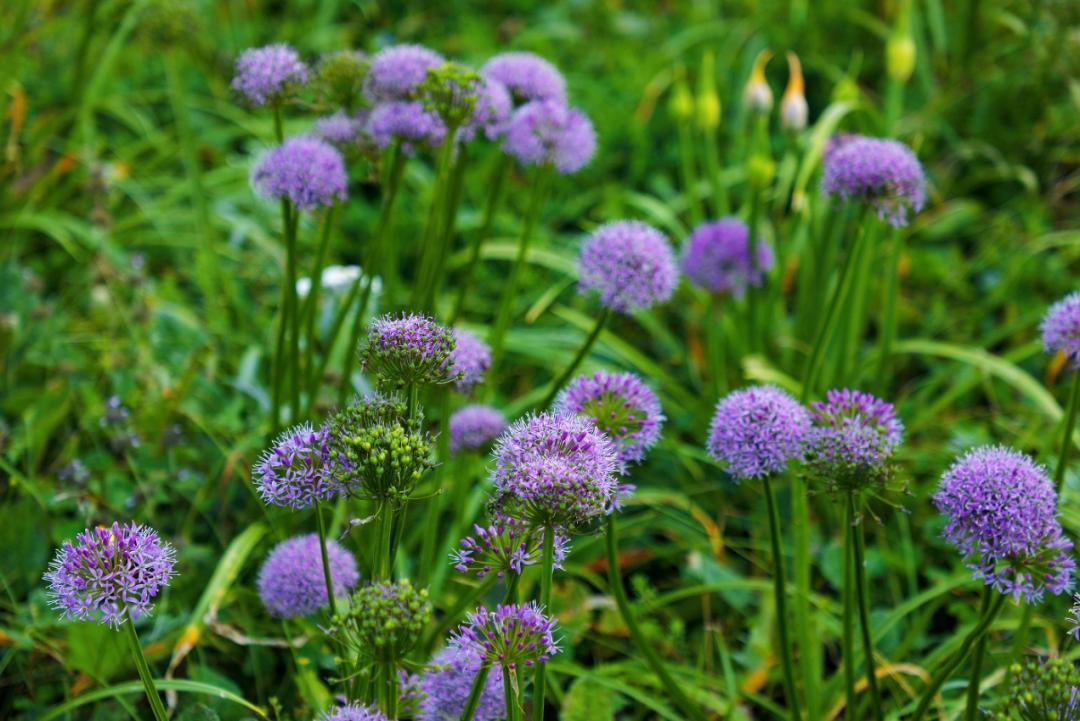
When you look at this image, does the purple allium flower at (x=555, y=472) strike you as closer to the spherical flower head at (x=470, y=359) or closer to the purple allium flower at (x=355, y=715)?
the purple allium flower at (x=355, y=715)

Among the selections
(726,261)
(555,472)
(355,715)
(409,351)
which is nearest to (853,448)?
(555,472)

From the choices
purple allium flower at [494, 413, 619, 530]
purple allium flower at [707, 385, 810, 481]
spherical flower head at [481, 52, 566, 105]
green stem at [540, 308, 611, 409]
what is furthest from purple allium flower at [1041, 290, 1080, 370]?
spherical flower head at [481, 52, 566, 105]

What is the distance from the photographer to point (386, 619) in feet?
4.36

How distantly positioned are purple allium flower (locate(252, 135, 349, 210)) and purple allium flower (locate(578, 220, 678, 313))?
0.54 m

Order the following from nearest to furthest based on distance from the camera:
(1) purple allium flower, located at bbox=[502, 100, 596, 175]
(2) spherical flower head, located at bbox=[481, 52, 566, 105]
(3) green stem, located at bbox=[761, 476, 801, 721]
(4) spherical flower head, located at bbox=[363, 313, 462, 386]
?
(4) spherical flower head, located at bbox=[363, 313, 462, 386] < (3) green stem, located at bbox=[761, 476, 801, 721] < (1) purple allium flower, located at bbox=[502, 100, 596, 175] < (2) spherical flower head, located at bbox=[481, 52, 566, 105]

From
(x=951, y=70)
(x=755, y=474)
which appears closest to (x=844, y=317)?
(x=755, y=474)

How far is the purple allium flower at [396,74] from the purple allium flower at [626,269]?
1.73 ft

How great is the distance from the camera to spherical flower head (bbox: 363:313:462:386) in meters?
1.47

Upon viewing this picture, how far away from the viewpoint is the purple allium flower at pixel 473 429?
237 cm

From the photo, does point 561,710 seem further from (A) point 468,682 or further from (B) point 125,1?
(B) point 125,1

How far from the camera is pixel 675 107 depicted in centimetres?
365

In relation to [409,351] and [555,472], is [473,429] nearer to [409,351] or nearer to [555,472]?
[409,351]

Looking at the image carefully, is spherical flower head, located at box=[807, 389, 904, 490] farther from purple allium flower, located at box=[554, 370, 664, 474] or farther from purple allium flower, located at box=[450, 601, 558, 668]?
purple allium flower, located at box=[450, 601, 558, 668]

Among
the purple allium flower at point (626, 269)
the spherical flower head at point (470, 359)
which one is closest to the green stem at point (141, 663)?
the spherical flower head at point (470, 359)
